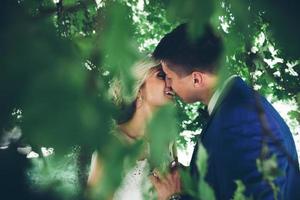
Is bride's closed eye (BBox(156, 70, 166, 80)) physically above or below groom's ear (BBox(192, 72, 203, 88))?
above

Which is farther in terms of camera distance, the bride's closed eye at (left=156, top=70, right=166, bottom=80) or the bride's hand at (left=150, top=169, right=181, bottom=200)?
the bride's closed eye at (left=156, top=70, right=166, bottom=80)

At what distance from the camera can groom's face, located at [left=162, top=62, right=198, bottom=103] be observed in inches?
152

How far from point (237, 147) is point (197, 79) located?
3.42 feet

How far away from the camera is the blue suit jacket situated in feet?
9.04

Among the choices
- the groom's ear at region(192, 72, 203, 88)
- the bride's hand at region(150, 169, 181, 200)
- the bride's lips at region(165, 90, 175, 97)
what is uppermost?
the bride's lips at region(165, 90, 175, 97)

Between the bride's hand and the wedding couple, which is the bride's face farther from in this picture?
the bride's hand

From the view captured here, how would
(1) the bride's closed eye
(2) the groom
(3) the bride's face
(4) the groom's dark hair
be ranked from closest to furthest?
(2) the groom < (4) the groom's dark hair < (3) the bride's face < (1) the bride's closed eye

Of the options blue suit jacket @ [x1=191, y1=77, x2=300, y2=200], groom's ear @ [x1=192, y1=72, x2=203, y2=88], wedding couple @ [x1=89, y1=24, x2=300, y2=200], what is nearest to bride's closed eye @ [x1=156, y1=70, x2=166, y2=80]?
wedding couple @ [x1=89, y1=24, x2=300, y2=200]

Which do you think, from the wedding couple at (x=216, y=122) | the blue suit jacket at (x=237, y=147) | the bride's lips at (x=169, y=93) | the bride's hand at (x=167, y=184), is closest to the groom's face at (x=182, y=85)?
the wedding couple at (x=216, y=122)

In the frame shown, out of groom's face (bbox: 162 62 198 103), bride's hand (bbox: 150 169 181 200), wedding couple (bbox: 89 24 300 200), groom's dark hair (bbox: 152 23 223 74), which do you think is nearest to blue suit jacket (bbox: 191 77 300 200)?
wedding couple (bbox: 89 24 300 200)

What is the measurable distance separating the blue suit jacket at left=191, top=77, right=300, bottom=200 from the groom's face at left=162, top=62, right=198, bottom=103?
2.18 feet

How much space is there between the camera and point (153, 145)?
80 cm

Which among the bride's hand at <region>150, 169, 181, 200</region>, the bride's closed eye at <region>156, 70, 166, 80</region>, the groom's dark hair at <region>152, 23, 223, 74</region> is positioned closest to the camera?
the bride's hand at <region>150, 169, 181, 200</region>

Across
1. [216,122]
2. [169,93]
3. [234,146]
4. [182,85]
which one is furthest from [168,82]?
[234,146]
